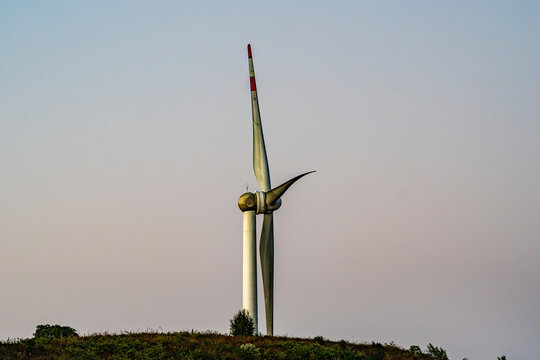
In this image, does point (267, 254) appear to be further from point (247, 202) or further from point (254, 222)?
point (247, 202)

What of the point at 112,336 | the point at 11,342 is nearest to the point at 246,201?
the point at 112,336

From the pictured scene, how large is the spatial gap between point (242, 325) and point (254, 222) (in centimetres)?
1063

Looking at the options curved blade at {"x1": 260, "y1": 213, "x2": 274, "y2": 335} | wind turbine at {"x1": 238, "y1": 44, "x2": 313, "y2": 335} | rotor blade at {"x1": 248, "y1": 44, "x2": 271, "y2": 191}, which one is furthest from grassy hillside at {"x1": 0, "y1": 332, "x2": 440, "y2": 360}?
rotor blade at {"x1": 248, "y1": 44, "x2": 271, "y2": 191}

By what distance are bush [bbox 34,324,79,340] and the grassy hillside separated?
6.91 m

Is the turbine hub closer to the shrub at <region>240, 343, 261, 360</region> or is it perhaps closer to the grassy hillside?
the grassy hillside

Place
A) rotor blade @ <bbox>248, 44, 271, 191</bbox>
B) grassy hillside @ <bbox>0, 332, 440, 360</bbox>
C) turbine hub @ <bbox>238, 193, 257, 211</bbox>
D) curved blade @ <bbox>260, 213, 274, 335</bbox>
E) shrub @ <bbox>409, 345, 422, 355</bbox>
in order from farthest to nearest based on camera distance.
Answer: rotor blade @ <bbox>248, 44, 271, 191</bbox> < curved blade @ <bbox>260, 213, 274, 335</bbox> < turbine hub @ <bbox>238, 193, 257, 211</bbox> < shrub @ <bbox>409, 345, 422, 355</bbox> < grassy hillside @ <bbox>0, 332, 440, 360</bbox>

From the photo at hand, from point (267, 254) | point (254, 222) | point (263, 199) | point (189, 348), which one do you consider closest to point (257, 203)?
point (263, 199)

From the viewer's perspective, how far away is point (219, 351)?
209 ft

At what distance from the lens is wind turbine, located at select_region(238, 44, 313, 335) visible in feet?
255

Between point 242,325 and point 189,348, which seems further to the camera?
point 242,325

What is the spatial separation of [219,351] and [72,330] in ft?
64.4

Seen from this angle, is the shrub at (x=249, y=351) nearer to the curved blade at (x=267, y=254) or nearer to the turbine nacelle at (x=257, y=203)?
A: the curved blade at (x=267, y=254)

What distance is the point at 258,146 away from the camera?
83188mm

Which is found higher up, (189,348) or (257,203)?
(257,203)
